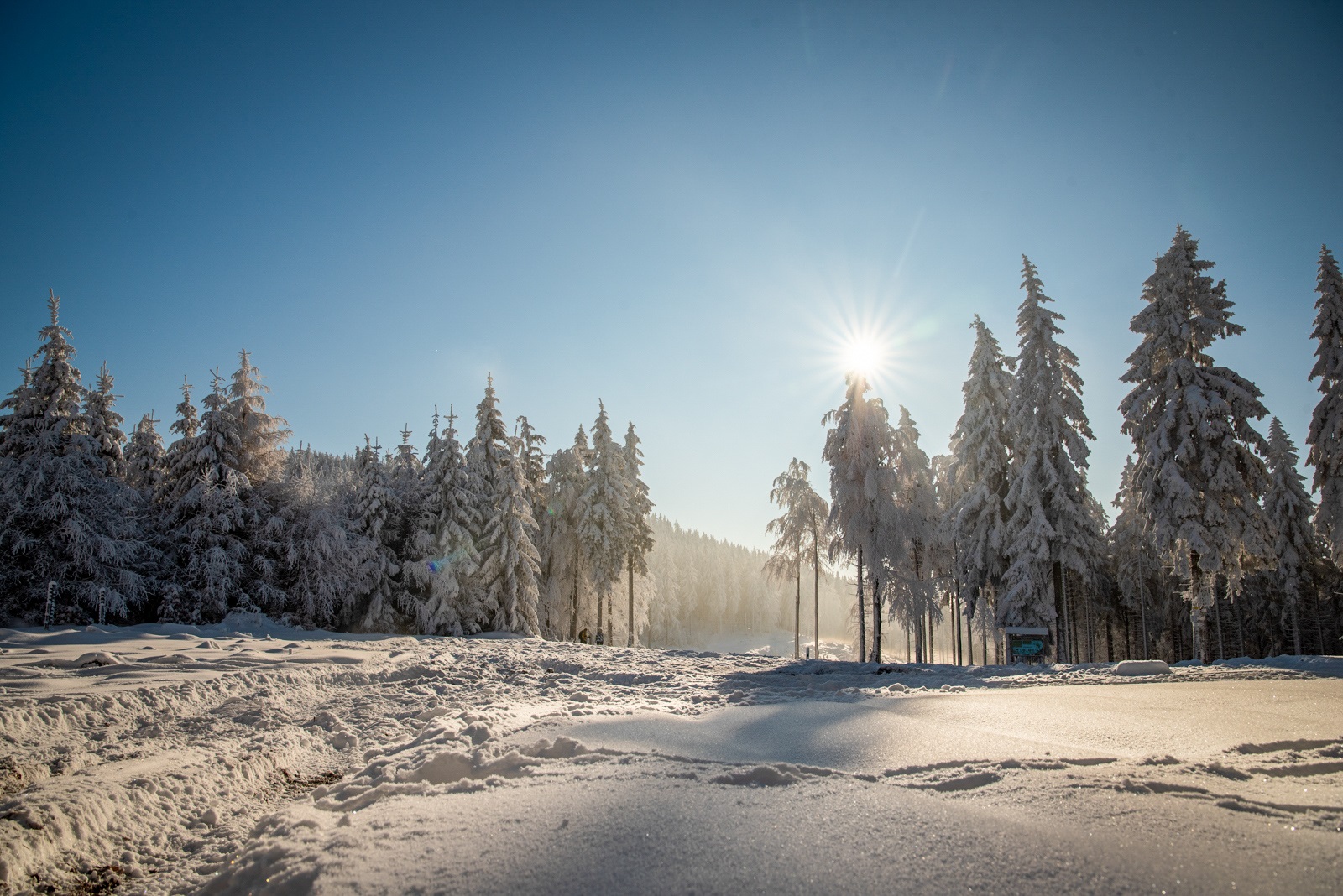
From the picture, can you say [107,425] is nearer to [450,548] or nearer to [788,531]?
[450,548]

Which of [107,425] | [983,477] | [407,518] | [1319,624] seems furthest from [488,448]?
[1319,624]

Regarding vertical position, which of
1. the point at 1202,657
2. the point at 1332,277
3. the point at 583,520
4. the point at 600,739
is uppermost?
the point at 1332,277

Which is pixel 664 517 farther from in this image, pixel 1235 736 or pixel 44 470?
pixel 1235 736

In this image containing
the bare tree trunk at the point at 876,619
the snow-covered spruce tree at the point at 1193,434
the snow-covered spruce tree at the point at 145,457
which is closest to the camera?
the snow-covered spruce tree at the point at 1193,434

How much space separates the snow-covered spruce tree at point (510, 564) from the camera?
88.8 feet

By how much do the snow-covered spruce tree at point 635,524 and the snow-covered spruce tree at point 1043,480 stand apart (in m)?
17.2

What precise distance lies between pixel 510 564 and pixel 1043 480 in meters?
21.3

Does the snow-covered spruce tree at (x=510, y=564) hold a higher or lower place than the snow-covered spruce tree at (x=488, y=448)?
lower

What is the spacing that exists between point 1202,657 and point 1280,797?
1544 cm

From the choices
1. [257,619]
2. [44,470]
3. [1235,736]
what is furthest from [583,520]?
[1235,736]

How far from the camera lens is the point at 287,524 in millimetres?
25031

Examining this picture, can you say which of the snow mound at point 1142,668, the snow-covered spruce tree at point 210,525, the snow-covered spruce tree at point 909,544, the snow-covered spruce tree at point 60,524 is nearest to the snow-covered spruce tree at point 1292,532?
the snow-covered spruce tree at point 909,544

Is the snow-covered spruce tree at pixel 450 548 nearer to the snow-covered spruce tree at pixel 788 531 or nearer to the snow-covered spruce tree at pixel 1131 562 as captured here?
the snow-covered spruce tree at pixel 788 531

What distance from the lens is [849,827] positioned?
333 centimetres
